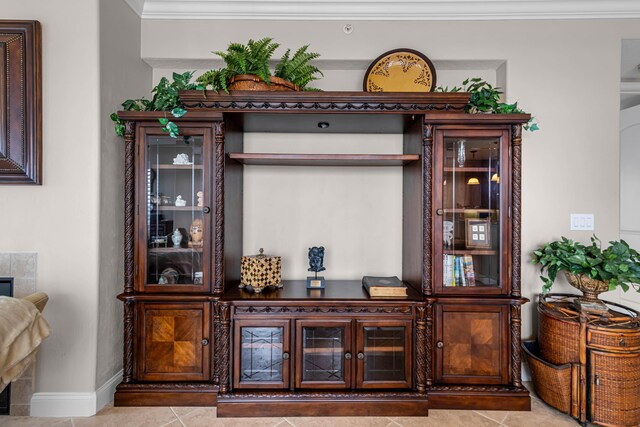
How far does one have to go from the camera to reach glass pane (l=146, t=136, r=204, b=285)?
2191 millimetres

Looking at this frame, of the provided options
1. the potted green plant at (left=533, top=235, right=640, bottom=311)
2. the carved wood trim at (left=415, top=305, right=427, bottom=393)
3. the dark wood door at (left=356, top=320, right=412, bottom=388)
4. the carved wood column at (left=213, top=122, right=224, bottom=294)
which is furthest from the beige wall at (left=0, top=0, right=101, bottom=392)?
the potted green plant at (left=533, top=235, right=640, bottom=311)

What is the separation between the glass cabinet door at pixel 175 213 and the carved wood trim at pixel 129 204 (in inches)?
2.8

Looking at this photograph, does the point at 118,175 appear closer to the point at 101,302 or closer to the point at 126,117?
the point at 126,117

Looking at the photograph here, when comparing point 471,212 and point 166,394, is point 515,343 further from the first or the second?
point 166,394

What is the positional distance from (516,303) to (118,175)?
2810 mm

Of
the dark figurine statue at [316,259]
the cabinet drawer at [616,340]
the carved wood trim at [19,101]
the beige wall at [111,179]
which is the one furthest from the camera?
the dark figurine statue at [316,259]

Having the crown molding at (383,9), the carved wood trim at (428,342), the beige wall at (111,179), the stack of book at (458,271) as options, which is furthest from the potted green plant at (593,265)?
the beige wall at (111,179)

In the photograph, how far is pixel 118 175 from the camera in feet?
7.58

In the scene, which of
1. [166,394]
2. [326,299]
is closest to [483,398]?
[326,299]

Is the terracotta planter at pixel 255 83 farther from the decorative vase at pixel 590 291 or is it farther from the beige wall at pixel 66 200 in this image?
the decorative vase at pixel 590 291

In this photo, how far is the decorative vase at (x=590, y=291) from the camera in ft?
6.79

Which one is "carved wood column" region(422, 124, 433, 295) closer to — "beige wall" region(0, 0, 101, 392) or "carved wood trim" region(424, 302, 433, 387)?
A: "carved wood trim" region(424, 302, 433, 387)

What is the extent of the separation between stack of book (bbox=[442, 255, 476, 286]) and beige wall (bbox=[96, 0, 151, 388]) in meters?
2.25

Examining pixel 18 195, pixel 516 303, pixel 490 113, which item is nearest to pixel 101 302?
pixel 18 195
